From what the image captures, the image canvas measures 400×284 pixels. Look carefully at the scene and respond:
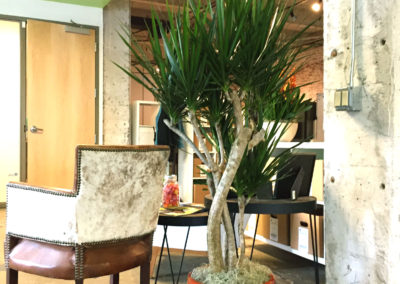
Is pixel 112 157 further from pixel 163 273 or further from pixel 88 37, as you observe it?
pixel 88 37

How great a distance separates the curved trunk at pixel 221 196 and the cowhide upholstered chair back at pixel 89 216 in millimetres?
427

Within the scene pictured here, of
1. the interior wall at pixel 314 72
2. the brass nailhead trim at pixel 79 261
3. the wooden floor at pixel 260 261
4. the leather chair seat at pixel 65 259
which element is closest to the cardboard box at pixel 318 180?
the wooden floor at pixel 260 261

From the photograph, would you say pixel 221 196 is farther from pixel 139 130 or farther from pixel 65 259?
pixel 139 130

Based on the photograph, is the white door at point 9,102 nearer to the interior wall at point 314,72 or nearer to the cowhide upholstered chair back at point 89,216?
the cowhide upholstered chair back at point 89,216

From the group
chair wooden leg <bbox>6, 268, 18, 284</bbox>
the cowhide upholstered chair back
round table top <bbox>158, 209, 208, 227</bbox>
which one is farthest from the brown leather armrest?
round table top <bbox>158, 209, 208, 227</bbox>

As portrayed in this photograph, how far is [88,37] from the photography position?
566cm

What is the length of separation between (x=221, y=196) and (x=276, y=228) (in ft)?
6.11

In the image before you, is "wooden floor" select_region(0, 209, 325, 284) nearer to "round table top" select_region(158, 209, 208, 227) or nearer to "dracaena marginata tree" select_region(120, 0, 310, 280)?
"round table top" select_region(158, 209, 208, 227)

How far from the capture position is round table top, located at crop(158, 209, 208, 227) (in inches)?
81.0

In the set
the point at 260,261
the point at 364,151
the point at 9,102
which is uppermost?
the point at 9,102

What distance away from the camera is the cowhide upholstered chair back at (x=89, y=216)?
1802 millimetres

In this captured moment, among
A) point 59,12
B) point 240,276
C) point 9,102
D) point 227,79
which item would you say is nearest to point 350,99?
point 227,79

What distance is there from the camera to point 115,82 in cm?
582

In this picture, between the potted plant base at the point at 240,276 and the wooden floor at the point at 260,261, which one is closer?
the potted plant base at the point at 240,276
